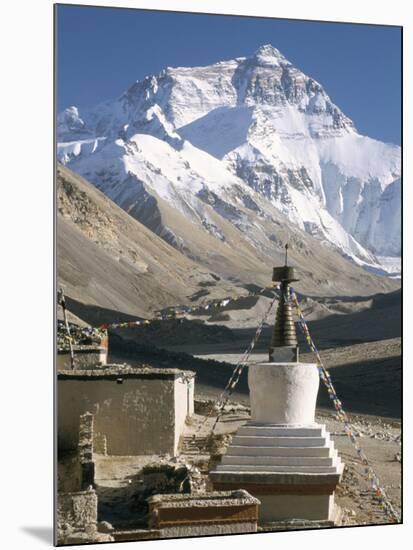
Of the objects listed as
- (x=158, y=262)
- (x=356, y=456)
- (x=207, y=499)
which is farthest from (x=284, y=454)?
(x=158, y=262)

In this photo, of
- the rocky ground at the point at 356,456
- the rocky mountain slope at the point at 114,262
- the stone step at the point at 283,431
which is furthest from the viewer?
the rocky mountain slope at the point at 114,262

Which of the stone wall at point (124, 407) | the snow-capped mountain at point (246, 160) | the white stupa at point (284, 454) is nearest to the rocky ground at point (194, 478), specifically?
the stone wall at point (124, 407)

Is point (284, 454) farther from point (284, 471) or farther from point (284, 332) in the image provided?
point (284, 332)

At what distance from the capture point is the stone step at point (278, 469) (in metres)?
10.2

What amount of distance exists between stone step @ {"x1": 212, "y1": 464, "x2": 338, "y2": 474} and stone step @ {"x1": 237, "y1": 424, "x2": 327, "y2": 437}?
0.28 metres

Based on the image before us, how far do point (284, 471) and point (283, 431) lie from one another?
345 mm

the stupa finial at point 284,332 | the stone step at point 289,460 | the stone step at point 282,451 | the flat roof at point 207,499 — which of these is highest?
the stupa finial at point 284,332

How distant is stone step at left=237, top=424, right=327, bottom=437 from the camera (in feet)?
33.9

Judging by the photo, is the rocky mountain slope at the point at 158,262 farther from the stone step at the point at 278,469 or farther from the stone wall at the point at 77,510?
the stone wall at the point at 77,510

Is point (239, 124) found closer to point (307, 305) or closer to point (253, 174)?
point (253, 174)

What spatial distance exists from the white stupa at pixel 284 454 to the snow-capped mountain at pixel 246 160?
2990mm

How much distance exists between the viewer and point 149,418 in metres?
13.0

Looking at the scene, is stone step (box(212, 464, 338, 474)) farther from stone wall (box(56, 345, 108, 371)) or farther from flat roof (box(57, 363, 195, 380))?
stone wall (box(56, 345, 108, 371))

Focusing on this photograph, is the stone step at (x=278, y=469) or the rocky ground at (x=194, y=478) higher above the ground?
the stone step at (x=278, y=469)
